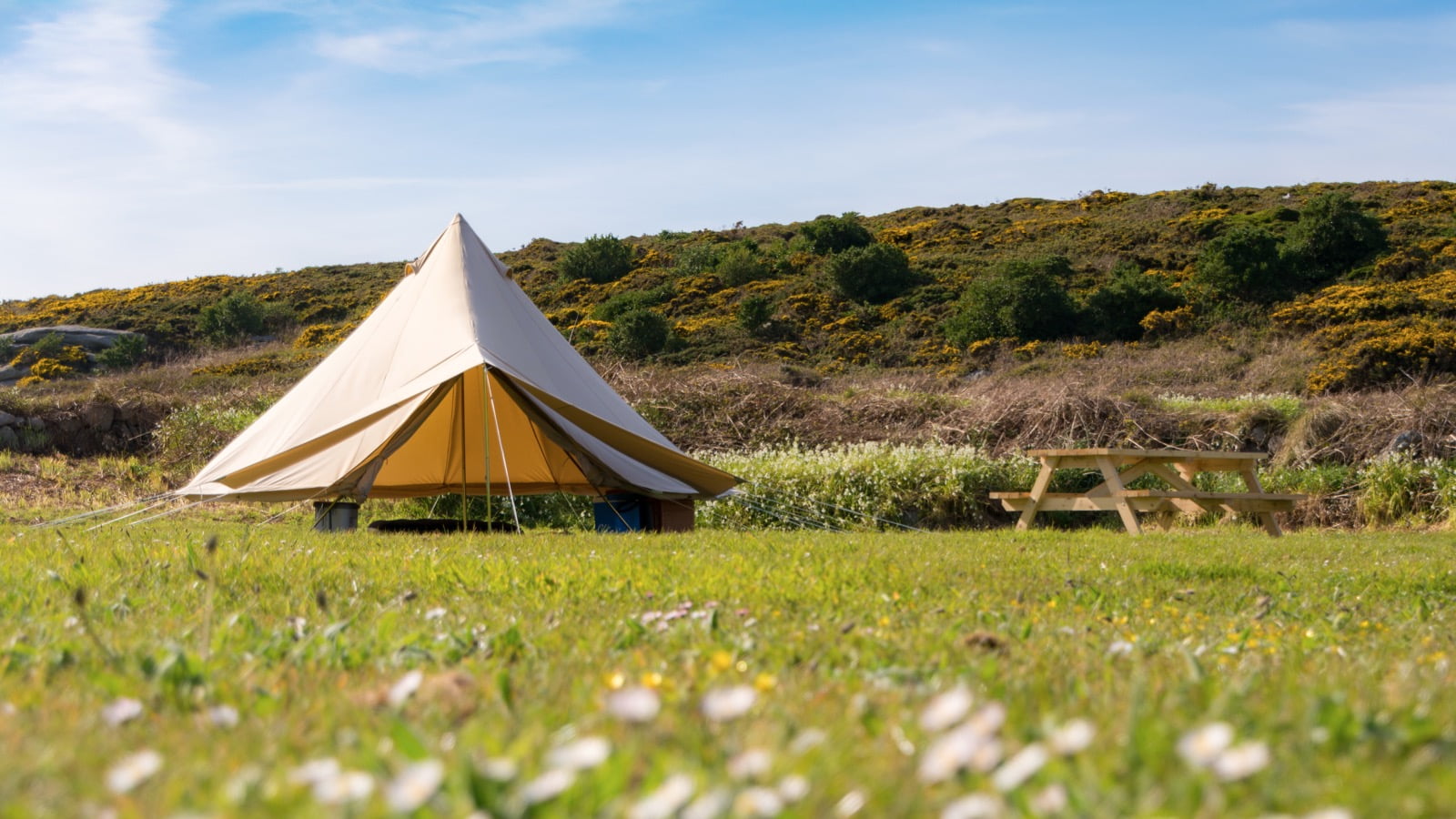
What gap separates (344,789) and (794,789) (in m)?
0.37

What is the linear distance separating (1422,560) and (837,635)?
4376mm

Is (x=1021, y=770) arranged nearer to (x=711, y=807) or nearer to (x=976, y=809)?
(x=976, y=809)

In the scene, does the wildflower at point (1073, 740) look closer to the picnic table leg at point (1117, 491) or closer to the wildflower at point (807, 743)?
the wildflower at point (807, 743)

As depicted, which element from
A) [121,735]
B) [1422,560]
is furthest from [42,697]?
[1422,560]

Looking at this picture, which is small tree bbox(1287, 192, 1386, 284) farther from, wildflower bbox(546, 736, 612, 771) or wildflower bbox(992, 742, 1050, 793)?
wildflower bbox(546, 736, 612, 771)

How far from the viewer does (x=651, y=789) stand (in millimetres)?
1050

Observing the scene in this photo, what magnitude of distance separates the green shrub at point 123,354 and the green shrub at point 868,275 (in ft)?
52.3

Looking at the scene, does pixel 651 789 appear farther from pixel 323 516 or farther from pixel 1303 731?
pixel 323 516

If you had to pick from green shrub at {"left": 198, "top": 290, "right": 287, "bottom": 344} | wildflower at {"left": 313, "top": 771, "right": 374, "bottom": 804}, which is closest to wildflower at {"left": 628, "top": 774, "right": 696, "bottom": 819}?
wildflower at {"left": 313, "top": 771, "right": 374, "bottom": 804}

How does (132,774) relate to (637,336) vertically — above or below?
above

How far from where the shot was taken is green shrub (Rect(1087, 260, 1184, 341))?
2306 centimetres

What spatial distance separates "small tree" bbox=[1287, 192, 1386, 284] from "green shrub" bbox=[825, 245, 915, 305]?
27.8 ft

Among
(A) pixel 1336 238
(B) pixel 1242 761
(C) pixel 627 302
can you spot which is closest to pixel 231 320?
(C) pixel 627 302

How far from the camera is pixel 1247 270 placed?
2352 cm
